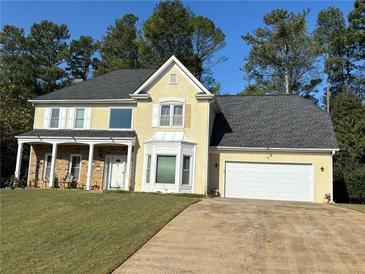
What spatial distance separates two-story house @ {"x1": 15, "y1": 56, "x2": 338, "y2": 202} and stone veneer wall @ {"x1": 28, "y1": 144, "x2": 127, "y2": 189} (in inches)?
2.4

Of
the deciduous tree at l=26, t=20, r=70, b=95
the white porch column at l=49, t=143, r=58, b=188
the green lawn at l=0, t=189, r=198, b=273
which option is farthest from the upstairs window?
the deciduous tree at l=26, t=20, r=70, b=95

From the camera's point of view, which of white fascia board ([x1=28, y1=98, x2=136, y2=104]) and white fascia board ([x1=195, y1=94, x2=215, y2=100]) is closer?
white fascia board ([x1=195, y1=94, x2=215, y2=100])

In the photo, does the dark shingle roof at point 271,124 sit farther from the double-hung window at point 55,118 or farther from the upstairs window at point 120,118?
the double-hung window at point 55,118

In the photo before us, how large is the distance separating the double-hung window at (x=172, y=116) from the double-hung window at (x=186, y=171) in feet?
6.63

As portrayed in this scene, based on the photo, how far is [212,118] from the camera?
2347 centimetres

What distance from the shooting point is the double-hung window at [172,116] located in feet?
Answer: 70.3

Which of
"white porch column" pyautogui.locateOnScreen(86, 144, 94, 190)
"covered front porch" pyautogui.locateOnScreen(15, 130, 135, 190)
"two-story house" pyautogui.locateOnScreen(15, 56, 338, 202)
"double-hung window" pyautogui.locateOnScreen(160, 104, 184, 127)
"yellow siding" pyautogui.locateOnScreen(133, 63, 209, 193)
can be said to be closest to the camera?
"two-story house" pyautogui.locateOnScreen(15, 56, 338, 202)

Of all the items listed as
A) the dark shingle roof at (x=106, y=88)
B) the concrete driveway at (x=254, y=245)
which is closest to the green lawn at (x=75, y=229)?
the concrete driveway at (x=254, y=245)

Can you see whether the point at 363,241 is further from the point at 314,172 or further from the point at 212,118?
the point at 212,118

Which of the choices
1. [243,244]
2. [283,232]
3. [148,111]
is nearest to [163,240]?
[243,244]

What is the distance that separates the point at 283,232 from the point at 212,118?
43.6 feet

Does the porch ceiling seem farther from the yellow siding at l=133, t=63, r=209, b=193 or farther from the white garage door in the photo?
the white garage door

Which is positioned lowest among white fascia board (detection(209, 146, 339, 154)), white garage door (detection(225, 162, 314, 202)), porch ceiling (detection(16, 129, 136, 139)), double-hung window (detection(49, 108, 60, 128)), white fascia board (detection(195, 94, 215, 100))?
white garage door (detection(225, 162, 314, 202))

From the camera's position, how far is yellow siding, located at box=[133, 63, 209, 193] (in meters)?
20.8
